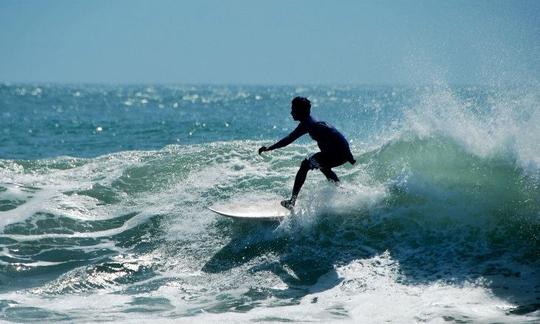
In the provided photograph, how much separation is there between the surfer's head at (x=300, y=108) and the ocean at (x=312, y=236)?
1.27 metres

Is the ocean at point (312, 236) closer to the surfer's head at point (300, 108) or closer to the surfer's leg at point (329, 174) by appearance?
the surfer's leg at point (329, 174)

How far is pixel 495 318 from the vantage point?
5824mm

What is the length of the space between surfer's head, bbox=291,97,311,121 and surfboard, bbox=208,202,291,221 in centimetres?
136

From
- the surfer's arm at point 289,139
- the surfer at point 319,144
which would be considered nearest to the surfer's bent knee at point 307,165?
the surfer at point 319,144

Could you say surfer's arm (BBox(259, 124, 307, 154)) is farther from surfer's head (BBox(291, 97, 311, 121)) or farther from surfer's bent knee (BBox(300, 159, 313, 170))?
surfer's bent knee (BBox(300, 159, 313, 170))

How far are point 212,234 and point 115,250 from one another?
1.36 metres

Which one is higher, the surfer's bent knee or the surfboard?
the surfer's bent knee

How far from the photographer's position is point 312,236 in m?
8.47

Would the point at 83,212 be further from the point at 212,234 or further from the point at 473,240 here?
the point at 473,240

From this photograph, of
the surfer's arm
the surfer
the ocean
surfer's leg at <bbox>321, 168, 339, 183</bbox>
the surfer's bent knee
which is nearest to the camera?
the ocean

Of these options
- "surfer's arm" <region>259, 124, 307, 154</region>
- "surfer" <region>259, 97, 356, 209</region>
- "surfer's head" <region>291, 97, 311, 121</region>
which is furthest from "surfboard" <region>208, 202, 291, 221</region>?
"surfer's head" <region>291, 97, 311, 121</region>

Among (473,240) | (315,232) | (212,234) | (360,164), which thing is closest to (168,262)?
(212,234)

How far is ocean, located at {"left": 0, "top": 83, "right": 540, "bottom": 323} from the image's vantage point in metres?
6.58

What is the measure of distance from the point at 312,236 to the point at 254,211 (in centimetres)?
95
